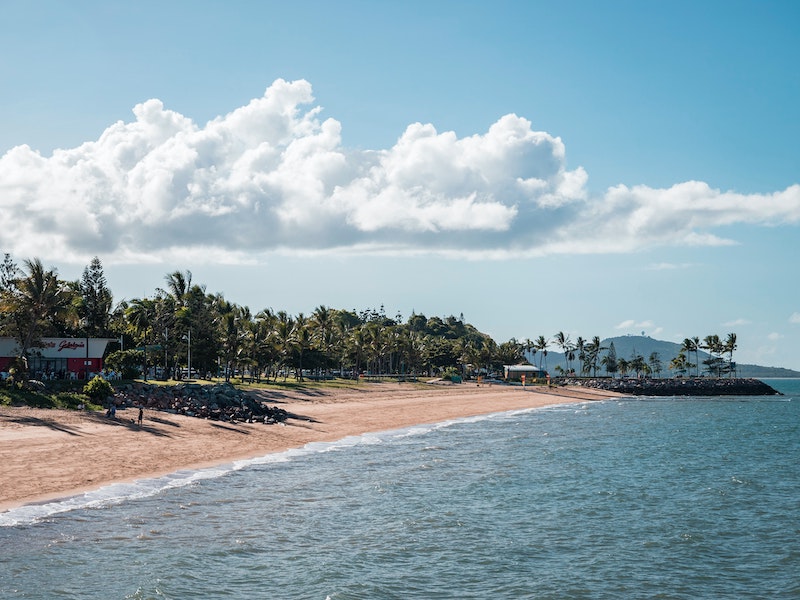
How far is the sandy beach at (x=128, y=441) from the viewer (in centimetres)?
2975

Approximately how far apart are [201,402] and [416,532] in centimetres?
3548

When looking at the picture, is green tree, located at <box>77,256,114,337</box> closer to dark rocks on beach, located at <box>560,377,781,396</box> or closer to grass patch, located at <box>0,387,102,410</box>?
grass patch, located at <box>0,387,102,410</box>

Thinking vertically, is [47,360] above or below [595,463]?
above

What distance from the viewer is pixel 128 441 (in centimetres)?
3944

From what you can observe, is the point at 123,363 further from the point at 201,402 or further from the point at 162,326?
the point at 201,402

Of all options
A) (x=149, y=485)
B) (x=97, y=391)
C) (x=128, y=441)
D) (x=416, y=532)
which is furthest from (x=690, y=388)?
(x=416, y=532)

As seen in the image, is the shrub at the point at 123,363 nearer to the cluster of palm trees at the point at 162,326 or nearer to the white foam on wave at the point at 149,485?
the cluster of palm trees at the point at 162,326

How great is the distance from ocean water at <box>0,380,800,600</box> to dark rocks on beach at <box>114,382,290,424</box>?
1222 cm

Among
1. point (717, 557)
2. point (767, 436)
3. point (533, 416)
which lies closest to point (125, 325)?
point (533, 416)

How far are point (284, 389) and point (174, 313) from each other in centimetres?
1655

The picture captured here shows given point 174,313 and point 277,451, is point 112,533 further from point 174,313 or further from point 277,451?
point 174,313

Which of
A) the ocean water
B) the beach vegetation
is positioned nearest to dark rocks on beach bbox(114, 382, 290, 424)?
the beach vegetation

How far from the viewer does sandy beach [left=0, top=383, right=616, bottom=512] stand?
2975cm

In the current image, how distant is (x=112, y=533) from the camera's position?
22.4 m
